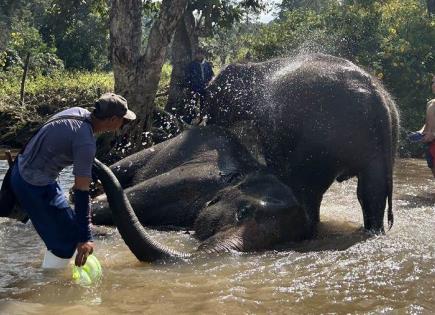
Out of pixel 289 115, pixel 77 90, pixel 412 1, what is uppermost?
pixel 412 1

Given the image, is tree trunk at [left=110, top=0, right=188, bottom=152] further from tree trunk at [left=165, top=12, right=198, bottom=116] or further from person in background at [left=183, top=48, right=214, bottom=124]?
tree trunk at [left=165, top=12, right=198, bottom=116]

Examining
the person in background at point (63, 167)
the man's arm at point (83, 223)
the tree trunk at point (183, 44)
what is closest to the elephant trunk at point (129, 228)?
the person in background at point (63, 167)

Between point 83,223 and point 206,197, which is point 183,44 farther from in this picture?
point 83,223

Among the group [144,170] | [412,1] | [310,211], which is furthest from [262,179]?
[412,1]

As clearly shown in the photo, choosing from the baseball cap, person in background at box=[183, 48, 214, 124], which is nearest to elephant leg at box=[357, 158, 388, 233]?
the baseball cap

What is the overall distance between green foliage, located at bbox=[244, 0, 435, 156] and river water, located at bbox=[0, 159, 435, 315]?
320 inches

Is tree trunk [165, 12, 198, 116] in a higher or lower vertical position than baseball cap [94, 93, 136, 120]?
Answer: lower

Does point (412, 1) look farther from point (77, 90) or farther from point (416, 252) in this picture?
point (416, 252)

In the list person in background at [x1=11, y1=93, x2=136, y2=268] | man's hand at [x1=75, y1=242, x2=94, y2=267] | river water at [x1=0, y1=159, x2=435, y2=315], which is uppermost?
person in background at [x1=11, y1=93, x2=136, y2=268]

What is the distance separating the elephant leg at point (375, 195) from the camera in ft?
19.9

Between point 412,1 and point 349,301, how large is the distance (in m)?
13.2

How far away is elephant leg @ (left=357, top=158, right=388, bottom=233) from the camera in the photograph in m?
6.07

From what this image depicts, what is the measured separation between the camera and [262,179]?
19.8 ft

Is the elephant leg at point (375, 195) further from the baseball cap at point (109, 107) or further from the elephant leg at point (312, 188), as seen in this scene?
the baseball cap at point (109, 107)
